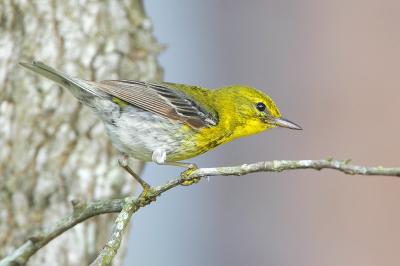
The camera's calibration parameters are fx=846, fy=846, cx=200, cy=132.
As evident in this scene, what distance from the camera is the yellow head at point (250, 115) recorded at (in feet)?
20.8

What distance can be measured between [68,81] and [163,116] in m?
0.78

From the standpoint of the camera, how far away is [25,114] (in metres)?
6.49

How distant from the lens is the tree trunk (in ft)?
21.1

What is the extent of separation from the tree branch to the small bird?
0.67m

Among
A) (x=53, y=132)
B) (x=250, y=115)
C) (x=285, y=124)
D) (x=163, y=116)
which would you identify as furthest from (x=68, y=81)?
(x=285, y=124)

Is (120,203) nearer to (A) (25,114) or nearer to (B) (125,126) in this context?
(B) (125,126)

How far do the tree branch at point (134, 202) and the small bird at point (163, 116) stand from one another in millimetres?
671

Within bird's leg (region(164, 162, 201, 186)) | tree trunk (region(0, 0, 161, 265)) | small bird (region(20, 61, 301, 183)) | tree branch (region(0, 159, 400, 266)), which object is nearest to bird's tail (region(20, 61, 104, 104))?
small bird (region(20, 61, 301, 183))

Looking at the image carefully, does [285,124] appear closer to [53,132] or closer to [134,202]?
[53,132]

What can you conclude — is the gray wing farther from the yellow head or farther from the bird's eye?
the bird's eye

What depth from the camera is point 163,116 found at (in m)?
6.00

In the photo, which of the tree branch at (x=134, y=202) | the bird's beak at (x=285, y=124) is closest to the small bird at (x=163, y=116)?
the bird's beak at (x=285, y=124)

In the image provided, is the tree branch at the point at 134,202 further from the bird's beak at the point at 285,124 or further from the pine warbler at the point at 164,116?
the bird's beak at the point at 285,124

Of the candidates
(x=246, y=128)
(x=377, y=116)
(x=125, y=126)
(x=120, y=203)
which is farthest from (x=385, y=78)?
(x=120, y=203)
